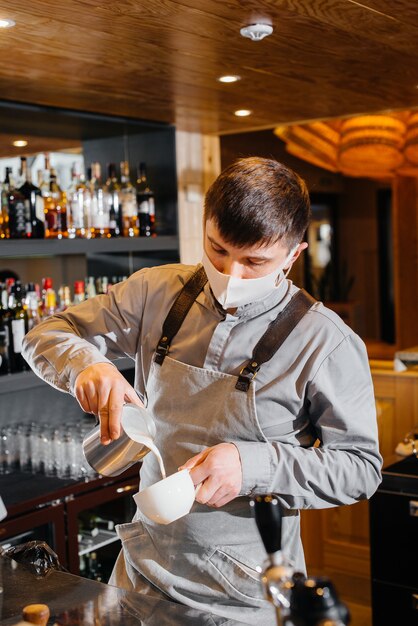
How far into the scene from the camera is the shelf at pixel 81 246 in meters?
3.09

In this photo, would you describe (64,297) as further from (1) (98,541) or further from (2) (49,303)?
(1) (98,541)

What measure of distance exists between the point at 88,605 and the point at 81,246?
1.99 metres

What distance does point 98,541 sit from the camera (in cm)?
343

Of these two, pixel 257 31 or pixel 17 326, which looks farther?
pixel 17 326

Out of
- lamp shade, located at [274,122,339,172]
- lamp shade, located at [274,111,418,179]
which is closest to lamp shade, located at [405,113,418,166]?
lamp shade, located at [274,111,418,179]

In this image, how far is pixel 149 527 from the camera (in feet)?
6.06

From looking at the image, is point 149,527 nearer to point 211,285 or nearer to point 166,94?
point 211,285

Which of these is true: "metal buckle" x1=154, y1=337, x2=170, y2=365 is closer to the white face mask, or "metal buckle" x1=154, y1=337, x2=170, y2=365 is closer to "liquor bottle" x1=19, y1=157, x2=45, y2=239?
the white face mask

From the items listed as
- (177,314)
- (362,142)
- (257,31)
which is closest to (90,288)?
(362,142)

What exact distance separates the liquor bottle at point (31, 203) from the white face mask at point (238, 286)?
1709 mm

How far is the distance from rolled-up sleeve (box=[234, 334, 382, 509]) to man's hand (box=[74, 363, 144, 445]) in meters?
0.24

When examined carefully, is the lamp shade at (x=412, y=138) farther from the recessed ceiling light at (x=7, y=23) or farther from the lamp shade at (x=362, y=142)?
the recessed ceiling light at (x=7, y=23)

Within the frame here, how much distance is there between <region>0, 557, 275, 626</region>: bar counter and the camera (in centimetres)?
155

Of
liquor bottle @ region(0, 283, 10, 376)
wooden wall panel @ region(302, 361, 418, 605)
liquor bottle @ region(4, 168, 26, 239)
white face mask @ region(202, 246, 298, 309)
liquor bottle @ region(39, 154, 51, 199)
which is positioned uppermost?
liquor bottle @ region(39, 154, 51, 199)
